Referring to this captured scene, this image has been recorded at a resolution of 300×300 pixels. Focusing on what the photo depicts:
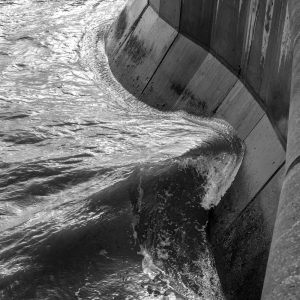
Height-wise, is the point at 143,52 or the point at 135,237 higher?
the point at 135,237

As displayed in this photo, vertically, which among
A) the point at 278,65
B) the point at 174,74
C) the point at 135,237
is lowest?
the point at 174,74

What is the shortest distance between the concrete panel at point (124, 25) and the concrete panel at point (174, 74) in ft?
6.67

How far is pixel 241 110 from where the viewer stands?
775 cm

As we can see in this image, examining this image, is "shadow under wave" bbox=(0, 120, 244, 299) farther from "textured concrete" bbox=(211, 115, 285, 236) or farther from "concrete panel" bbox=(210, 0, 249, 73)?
"concrete panel" bbox=(210, 0, 249, 73)

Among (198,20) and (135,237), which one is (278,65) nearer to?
(135,237)

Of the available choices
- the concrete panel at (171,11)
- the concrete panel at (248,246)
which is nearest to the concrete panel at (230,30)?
the concrete panel at (171,11)

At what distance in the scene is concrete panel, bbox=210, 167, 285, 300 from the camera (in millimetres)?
5492

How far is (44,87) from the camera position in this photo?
35.6 ft

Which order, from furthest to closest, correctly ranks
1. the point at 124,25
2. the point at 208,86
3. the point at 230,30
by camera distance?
1. the point at 124,25
2. the point at 208,86
3. the point at 230,30

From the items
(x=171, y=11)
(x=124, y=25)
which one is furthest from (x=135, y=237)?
(x=124, y=25)

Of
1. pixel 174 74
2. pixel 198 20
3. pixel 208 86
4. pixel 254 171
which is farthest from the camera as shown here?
pixel 174 74

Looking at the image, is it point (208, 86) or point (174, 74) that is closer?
point (208, 86)

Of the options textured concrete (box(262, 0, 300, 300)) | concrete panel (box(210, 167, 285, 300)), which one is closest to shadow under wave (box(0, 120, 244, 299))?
concrete panel (box(210, 167, 285, 300))

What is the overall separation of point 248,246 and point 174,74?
4369 mm
